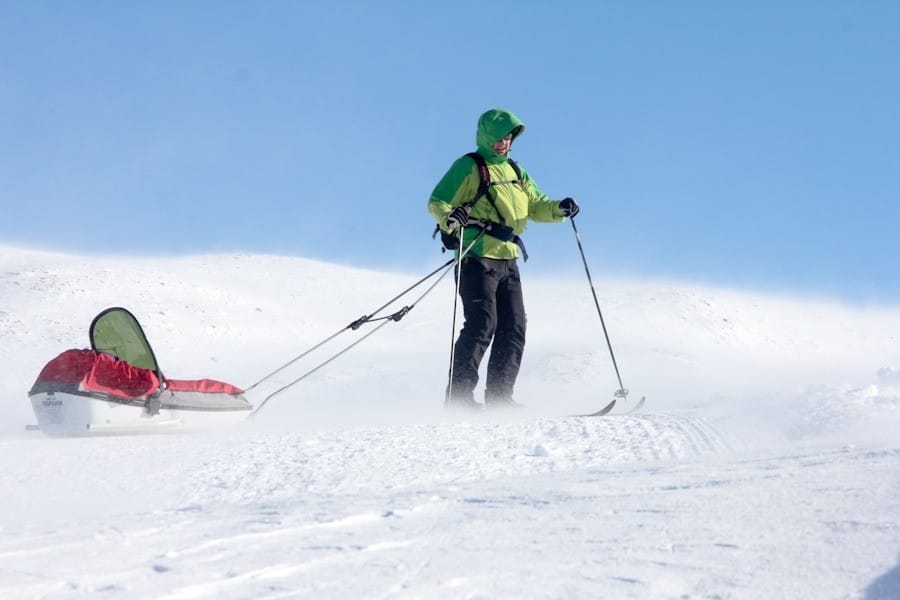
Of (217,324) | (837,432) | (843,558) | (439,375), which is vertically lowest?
(843,558)

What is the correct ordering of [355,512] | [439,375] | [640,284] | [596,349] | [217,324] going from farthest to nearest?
[640,284] → [217,324] → [596,349] → [439,375] → [355,512]

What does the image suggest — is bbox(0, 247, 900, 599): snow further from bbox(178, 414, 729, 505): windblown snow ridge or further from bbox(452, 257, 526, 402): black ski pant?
bbox(452, 257, 526, 402): black ski pant

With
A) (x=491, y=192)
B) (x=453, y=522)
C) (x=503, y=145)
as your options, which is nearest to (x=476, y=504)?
(x=453, y=522)

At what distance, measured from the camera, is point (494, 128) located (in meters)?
6.41

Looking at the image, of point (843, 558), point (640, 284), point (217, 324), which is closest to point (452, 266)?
point (843, 558)

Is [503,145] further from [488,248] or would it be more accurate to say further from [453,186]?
[488,248]

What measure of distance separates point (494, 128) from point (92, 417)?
3.39 meters

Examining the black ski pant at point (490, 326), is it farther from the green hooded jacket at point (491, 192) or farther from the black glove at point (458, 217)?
the black glove at point (458, 217)

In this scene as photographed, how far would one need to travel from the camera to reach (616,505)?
260cm

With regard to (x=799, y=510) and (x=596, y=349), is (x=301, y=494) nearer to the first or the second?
(x=799, y=510)

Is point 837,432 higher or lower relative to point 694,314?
lower

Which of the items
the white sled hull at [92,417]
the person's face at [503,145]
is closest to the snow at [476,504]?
the white sled hull at [92,417]

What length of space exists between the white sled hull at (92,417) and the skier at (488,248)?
202cm

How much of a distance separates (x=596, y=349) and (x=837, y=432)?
331 inches
